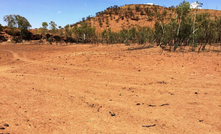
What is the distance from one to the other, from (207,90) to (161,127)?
3.68m

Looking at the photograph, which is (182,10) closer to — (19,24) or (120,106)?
(120,106)

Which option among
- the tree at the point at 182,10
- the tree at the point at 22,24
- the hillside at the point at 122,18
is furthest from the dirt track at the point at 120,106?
the hillside at the point at 122,18

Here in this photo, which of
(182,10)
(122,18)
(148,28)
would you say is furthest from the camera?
(122,18)

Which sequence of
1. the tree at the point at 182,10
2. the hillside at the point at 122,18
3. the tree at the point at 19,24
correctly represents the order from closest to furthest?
the tree at the point at 182,10
the tree at the point at 19,24
the hillside at the point at 122,18

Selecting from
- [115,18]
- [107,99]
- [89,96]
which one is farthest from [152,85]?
[115,18]

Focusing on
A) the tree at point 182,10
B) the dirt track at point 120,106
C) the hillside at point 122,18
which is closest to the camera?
the dirt track at point 120,106

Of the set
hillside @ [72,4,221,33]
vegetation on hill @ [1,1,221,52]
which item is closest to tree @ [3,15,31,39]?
vegetation on hill @ [1,1,221,52]

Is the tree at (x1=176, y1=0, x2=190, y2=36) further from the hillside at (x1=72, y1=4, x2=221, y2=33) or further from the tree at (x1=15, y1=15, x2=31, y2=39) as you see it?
the hillside at (x1=72, y1=4, x2=221, y2=33)

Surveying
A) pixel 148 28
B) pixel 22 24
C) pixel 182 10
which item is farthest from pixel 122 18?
pixel 182 10

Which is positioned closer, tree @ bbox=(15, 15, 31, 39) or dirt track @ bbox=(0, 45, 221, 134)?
dirt track @ bbox=(0, 45, 221, 134)

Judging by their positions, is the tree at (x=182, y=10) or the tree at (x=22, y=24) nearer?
the tree at (x=182, y=10)

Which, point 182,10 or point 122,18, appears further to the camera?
point 122,18

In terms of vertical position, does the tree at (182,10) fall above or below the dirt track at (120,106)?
above

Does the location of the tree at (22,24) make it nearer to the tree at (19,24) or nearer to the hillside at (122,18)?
the tree at (19,24)
